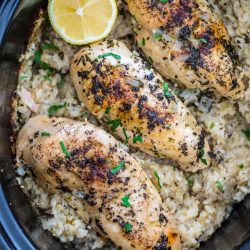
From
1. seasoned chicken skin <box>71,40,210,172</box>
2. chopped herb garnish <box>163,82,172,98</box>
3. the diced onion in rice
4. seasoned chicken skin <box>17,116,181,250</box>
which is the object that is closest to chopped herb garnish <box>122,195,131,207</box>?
seasoned chicken skin <box>17,116,181,250</box>

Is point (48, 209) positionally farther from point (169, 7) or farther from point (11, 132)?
point (169, 7)

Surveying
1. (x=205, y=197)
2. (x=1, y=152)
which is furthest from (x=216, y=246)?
(x=1, y=152)

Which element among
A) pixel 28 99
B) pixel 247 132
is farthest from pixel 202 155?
pixel 28 99

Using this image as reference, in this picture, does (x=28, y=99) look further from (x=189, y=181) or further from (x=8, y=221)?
(x=189, y=181)

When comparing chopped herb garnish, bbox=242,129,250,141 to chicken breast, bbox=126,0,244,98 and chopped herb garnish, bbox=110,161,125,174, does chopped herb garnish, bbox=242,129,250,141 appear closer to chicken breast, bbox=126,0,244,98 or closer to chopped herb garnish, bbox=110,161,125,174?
chicken breast, bbox=126,0,244,98

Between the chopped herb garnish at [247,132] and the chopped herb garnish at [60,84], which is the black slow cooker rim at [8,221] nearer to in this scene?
the chopped herb garnish at [60,84]

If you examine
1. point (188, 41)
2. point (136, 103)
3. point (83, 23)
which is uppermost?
point (188, 41)

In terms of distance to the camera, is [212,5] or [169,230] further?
[212,5]
